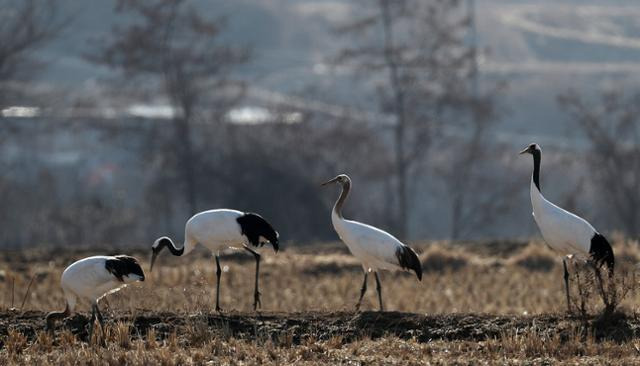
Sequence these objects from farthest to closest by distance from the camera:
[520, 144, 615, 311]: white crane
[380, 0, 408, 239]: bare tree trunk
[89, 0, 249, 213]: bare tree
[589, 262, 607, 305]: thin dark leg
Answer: [380, 0, 408, 239]: bare tree trunk < [89, 0, 249, 213]: bare tree < [520, 144, 615, 311]: white crane < [589, 262, 607, 305]: thin dark leg

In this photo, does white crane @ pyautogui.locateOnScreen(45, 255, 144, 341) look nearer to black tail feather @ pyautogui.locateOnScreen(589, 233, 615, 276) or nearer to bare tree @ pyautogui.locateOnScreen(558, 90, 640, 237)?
black tail feather @ pyautogui.locateOnScreen(589, 233, 615, 276)

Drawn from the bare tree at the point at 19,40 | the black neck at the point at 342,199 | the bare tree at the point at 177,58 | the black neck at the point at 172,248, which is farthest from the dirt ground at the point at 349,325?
the bare tree at the point at 177,58

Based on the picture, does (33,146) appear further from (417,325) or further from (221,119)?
(417,325)

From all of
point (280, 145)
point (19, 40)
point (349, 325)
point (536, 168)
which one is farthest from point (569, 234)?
point (280, 145)

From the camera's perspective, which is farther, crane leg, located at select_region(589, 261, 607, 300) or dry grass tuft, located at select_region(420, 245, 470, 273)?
Answer: dry grass tuft, located at select_region(420, 245, 470, 273)

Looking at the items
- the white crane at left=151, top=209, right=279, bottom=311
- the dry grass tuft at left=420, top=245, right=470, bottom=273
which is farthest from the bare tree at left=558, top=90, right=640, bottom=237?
the white crane at left=151, top=209, right=279, bottom=311

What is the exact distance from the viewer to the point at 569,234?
12.7 metres

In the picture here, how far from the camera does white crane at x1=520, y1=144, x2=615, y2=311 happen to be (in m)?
12.5

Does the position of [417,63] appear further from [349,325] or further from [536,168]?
[349,325]

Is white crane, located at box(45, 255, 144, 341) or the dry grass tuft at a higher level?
white crane, located at box(45, 255, 144, 341)

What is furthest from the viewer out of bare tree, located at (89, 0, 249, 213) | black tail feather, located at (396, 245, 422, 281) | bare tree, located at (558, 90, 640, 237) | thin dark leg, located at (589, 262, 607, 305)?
bare tree, located at (89, 0, 249, 213)

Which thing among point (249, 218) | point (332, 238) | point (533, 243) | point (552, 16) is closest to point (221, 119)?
point (332, 238)

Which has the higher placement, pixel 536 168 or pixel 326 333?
pixel 536 168

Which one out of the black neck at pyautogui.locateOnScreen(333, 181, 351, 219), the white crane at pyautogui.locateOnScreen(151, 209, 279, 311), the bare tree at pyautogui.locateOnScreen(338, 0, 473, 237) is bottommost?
the white crane at pyautogui.locateOnScreen(151, 209, 279, 311)
